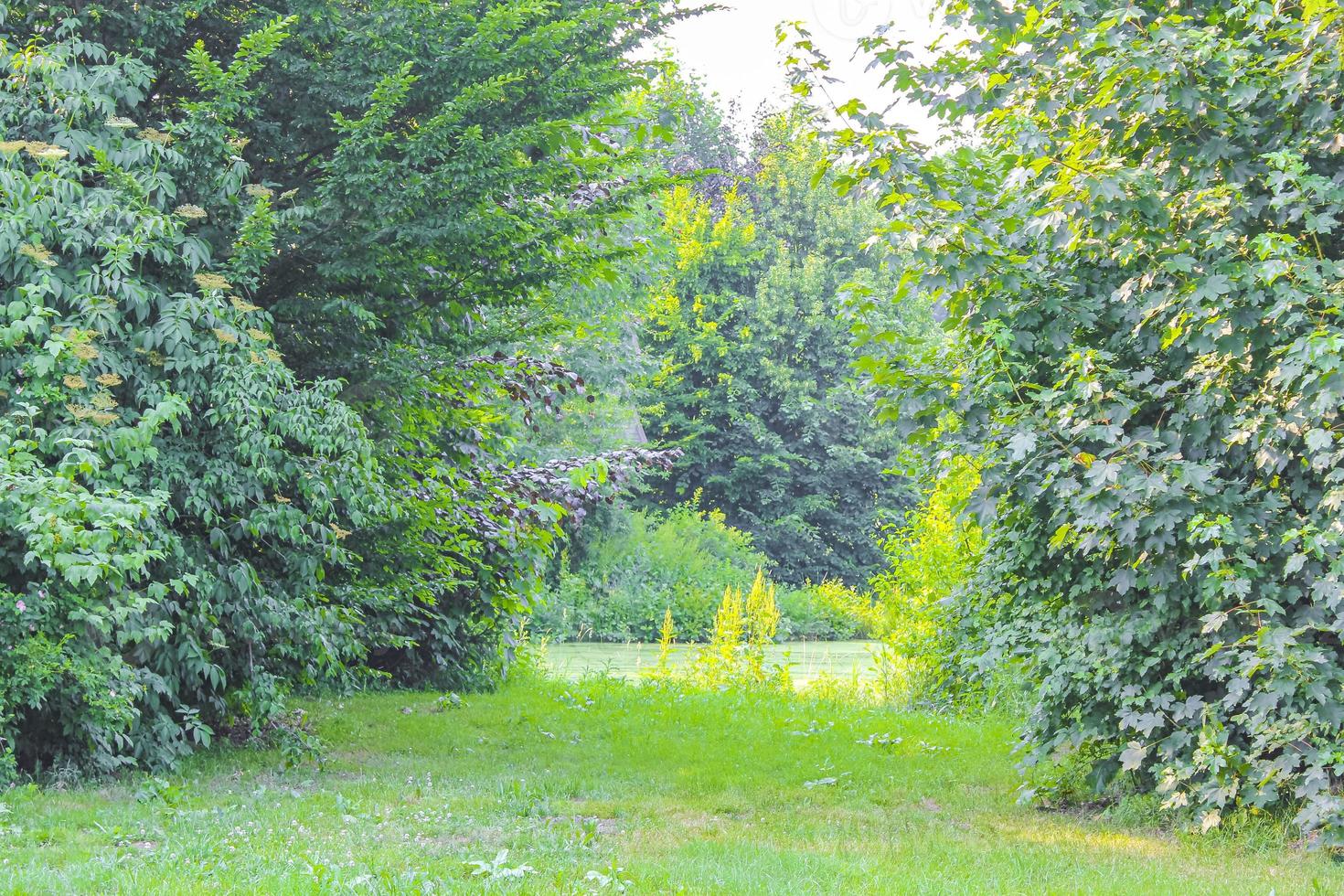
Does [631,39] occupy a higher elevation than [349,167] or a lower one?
higher

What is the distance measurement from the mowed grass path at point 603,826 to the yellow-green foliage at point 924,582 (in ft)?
6.82

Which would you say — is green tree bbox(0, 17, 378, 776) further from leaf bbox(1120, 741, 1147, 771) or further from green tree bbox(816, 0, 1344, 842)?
leaf bbox(1120, 741, 1147, 771)

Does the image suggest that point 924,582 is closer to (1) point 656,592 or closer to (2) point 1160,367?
(2) point 1160,367

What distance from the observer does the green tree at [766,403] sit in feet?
107

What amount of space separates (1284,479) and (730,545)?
2178cm

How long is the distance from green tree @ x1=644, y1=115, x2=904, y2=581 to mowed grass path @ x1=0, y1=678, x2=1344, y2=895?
23.3m

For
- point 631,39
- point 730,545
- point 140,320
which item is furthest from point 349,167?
point 730,545

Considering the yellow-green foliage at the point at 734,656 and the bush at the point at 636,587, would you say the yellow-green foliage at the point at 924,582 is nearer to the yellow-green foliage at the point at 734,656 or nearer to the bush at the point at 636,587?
the yellow-green foliage at the point at 734,656

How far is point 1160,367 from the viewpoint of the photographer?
6.11m

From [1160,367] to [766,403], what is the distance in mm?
27439

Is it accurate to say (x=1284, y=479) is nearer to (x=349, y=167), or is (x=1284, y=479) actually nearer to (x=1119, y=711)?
(x=1119, y=711)

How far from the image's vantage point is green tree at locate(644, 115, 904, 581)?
32.6 meters

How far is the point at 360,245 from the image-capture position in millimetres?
7480

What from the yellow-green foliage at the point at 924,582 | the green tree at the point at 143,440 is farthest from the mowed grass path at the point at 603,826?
the yellow-green foliage at the point at 924,582
